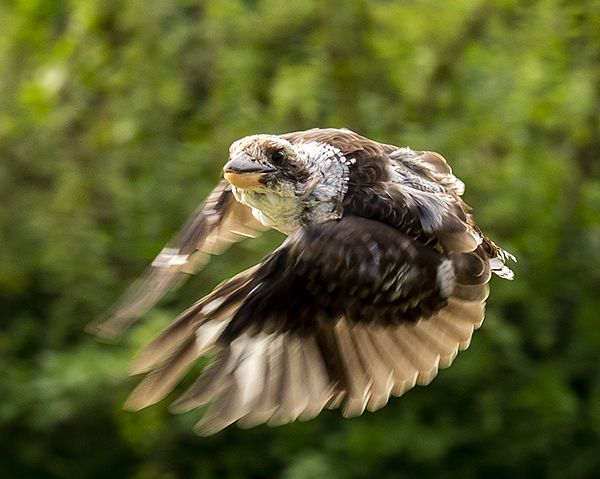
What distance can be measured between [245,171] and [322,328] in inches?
22.5

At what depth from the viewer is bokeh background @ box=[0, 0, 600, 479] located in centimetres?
459

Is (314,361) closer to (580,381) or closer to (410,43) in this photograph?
(410,43)

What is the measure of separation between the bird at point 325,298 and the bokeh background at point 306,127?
6.04ft

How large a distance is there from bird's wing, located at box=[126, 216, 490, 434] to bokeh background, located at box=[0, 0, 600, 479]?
1946 mm

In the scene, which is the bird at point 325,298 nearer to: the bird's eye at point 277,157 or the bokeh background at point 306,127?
the bird's eye at point 277,157

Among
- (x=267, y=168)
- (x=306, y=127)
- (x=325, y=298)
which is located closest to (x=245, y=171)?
(x=267, y=168)

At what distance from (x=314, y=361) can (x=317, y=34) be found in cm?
281

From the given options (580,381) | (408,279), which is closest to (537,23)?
(580,381)

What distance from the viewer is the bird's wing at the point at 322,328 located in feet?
7.32

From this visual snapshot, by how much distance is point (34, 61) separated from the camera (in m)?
5.17

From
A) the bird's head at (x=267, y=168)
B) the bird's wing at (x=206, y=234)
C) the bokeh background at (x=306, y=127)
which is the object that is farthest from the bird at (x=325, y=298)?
the bokeh background at (x=306, y=127)

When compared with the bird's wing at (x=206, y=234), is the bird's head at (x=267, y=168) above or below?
above

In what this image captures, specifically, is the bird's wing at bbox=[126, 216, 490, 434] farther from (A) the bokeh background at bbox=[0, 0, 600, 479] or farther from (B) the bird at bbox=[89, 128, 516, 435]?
(A) the bokeh background at bbox=[0, 0, 600, 479]

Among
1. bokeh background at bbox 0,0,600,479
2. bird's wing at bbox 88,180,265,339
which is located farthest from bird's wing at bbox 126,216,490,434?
bokeh background at bbox 0,0,600,479
